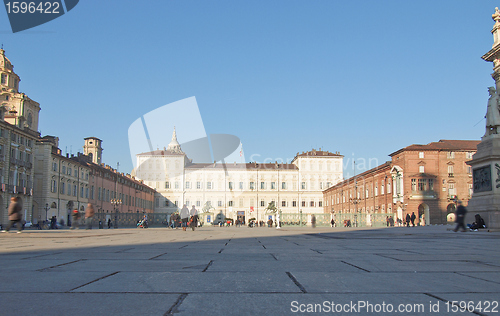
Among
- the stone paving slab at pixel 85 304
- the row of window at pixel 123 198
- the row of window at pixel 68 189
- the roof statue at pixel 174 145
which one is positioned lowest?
the stone paving slab at pixel 85 304

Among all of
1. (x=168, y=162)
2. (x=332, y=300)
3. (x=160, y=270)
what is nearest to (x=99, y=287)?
(x=160, y=270)

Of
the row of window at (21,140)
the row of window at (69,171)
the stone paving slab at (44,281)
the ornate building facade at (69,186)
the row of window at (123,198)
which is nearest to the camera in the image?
the stone paving slab at (44,281)

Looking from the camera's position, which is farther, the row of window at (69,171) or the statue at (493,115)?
the row of window at (69,171)

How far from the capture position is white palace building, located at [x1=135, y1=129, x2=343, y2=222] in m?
101

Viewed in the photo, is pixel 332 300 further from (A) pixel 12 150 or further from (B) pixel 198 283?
(A) pixel 12 150

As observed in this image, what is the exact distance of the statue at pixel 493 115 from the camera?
21234 mm

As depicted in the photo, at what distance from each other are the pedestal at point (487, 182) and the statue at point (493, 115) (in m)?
0.47

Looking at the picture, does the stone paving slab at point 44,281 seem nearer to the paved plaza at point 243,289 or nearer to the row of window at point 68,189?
the paved plaza at point 243,289

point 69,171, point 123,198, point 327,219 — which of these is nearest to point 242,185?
point 123,198

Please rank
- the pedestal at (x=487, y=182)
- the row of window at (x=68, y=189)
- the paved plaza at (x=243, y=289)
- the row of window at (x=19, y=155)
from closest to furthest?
the paved plaza at (x=243, y=289), the pedestal at (x=487, y=182), the row of window at (x=19, y=155), the row of window at (x=68, y=189)

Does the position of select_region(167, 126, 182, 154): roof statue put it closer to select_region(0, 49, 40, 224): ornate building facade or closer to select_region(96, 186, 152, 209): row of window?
select_region(96, 186, 152, 209): row of window

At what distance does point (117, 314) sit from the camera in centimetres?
271

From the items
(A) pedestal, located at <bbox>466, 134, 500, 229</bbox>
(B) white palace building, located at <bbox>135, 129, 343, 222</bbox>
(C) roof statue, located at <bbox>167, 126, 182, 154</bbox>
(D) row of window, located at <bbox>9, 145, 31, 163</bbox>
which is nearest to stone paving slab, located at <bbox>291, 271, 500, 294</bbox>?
(A) pedestal, located at <bbox>466, 134, 500, 229</bbox>

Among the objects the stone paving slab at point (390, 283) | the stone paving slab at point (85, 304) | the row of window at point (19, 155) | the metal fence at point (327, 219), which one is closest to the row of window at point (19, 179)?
the row of window at point (19, 155)
